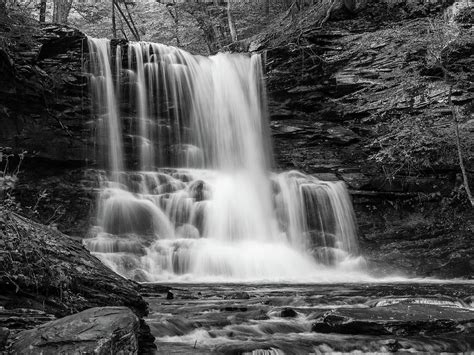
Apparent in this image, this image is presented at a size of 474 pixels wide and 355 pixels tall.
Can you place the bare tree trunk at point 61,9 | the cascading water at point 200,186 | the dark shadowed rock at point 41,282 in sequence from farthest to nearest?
1. the bare tree trunk at point 61,9
2. the cascading water at point 200,186
3. the dark shadowed rock at point 41,282

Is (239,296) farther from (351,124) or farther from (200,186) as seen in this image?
(351,124)

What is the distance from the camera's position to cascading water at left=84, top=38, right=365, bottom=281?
11.0 m

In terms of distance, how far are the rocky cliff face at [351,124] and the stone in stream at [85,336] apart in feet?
25.3

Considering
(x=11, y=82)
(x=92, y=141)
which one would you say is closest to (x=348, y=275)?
(x=92, y=141)

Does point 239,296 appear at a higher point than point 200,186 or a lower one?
lower

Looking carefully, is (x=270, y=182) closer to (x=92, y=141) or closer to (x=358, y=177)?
(x=358, y=177)

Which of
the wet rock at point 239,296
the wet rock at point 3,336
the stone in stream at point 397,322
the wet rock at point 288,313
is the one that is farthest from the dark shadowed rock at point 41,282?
the wet rock at point 239,296

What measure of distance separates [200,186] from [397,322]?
29.0ft

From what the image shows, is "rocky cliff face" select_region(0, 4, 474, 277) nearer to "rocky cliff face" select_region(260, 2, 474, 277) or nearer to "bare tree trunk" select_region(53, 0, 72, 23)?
"rocky cliff face" select_region(260, 2, 474, 277)

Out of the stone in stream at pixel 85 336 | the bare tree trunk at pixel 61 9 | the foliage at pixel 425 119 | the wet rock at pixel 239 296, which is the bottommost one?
the wet rock at pixel 239 296

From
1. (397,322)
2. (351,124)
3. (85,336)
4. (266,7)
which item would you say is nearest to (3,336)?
(85,336)

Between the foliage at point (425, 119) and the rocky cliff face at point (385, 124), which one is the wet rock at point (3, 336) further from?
the foliage at point (425, 119)

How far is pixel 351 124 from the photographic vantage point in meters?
14.9

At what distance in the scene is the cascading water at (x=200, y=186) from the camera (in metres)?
11.0
